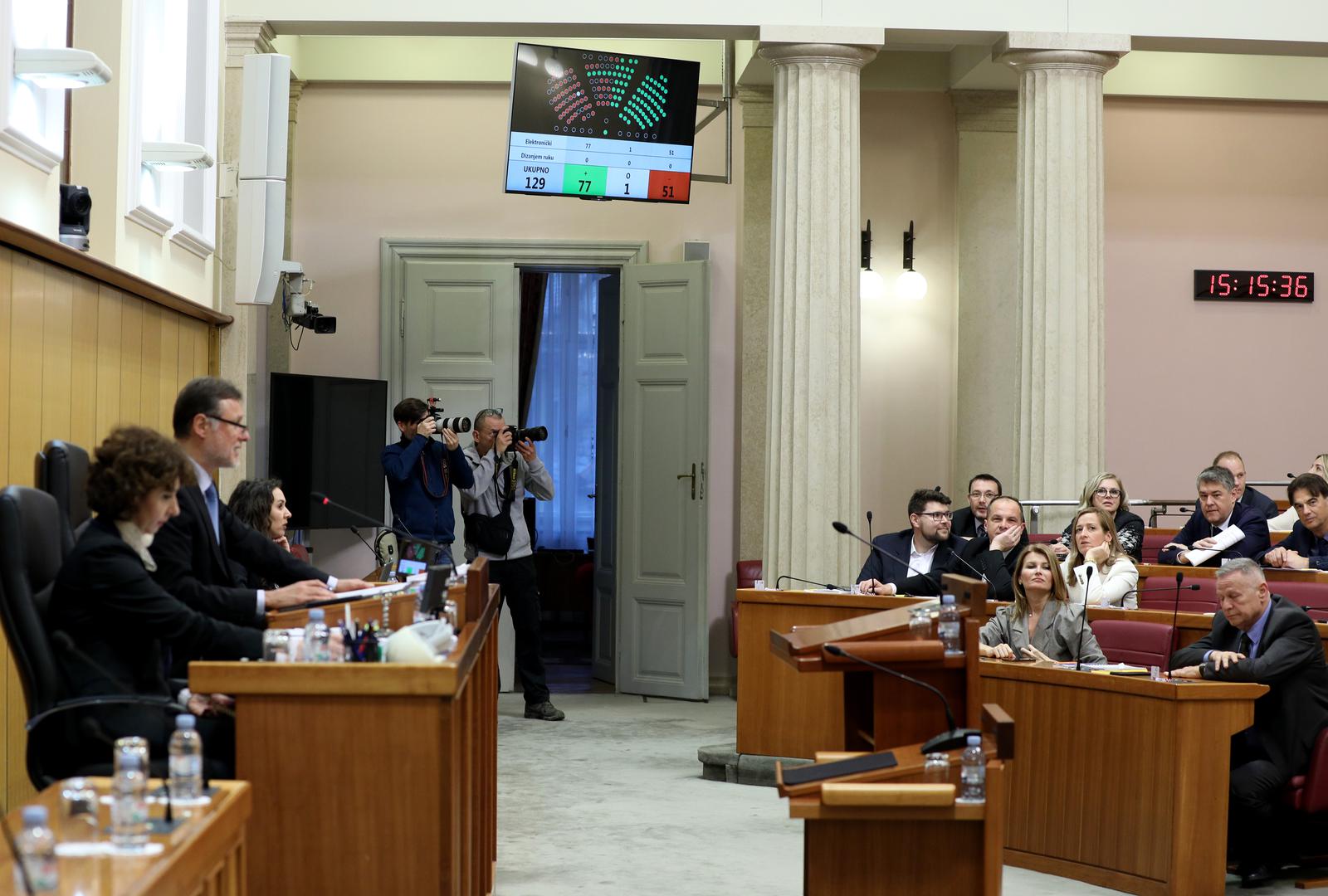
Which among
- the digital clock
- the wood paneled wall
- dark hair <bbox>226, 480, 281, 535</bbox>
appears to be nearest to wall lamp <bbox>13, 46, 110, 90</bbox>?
the wood paneled wall

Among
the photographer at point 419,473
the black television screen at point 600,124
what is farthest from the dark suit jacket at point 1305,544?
the photographer at point 419,473

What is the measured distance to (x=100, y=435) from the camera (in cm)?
568

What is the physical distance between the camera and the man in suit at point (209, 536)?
3469mm

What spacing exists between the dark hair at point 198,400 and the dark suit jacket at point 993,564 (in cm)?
334

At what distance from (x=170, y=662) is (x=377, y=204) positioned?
5.86 meters

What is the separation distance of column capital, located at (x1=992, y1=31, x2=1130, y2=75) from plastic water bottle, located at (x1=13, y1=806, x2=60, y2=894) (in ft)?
21.5

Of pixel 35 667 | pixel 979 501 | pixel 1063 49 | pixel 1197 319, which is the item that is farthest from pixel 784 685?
pixel 1197 319

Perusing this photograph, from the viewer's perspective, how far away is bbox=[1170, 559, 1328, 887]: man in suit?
4.64 metres

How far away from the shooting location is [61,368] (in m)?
5.22

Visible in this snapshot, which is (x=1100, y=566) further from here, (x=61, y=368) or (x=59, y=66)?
(x=59, y=66)

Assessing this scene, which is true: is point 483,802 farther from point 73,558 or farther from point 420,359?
point 420,359

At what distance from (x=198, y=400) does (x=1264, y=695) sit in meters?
3.32

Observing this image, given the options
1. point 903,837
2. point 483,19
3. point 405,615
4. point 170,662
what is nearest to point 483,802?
point 405,615

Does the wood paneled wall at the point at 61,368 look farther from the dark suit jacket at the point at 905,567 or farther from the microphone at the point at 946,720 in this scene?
the dark suit jacket at the point at 905,567
